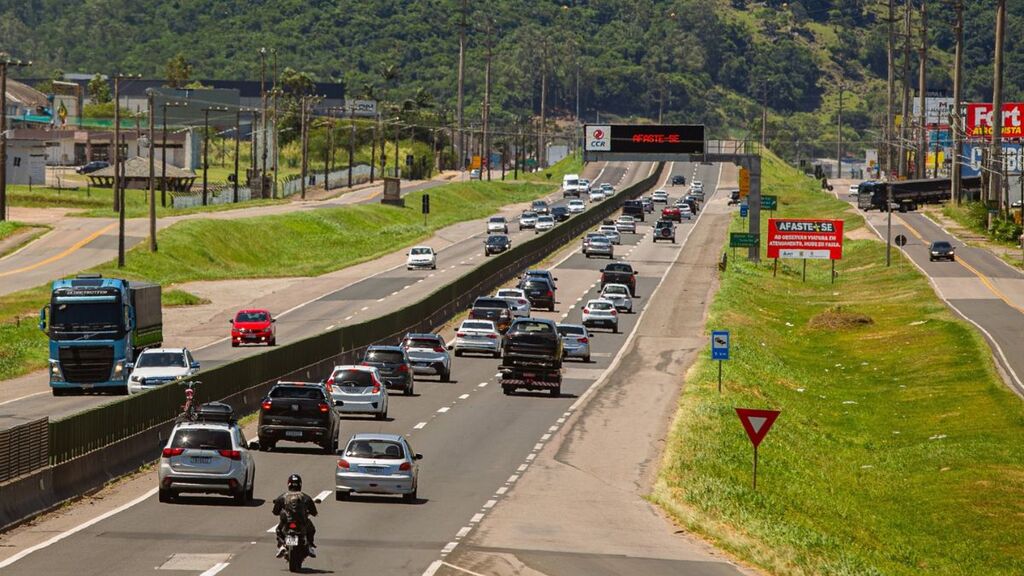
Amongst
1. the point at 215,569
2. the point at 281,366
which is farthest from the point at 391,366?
the point at 215,569

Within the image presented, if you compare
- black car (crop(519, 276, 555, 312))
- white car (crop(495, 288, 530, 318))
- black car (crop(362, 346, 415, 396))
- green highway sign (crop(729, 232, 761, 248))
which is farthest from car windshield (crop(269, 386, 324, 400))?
green highway sign (crop(729, 232, 761, 248))

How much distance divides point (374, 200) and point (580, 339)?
333ft

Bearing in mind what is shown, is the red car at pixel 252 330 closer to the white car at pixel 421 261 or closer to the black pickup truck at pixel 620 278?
the black pickup truck at pixel 620 278

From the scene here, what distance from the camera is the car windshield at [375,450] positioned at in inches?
1315

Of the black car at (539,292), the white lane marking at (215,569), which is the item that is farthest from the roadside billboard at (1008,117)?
the white lane marking at (215,569)

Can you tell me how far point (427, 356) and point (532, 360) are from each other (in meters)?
5.92

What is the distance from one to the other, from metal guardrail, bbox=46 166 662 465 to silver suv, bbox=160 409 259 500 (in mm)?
2105

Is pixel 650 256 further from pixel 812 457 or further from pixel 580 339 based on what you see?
pixel 812 457

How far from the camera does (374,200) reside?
170m

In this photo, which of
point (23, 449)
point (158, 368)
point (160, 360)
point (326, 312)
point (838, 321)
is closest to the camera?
point (23, 449)

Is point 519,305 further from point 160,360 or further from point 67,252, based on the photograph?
point 67,252

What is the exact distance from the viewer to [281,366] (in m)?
52.6

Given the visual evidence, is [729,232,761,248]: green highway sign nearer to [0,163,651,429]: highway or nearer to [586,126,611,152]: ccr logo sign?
[586,126,611,152]: ccr logo sign

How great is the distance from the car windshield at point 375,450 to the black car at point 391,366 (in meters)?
22.0
